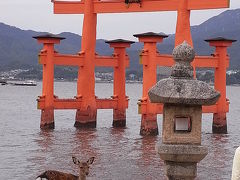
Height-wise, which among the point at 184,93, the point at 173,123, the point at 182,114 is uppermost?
the point at 184,93

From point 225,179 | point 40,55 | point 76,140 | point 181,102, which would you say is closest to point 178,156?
point 181,102

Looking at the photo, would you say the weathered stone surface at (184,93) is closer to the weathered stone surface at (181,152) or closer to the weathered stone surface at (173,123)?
the weathered stone surface at (173,123)

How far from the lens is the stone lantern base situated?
33.1 ft

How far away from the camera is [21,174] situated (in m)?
21.0

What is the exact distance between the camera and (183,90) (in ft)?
33.2

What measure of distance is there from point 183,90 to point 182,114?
410mm

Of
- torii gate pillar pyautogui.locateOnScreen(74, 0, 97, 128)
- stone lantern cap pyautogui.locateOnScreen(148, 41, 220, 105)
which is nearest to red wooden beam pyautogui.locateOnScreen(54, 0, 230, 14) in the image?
torii gate pillar pyautogui.locateOnScreen(74, 0, 97, 128)

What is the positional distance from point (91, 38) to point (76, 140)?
646cm

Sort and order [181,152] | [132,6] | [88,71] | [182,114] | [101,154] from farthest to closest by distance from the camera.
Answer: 1. [88,71]
2. [132,6]
3. [101,154]
4. [182,114]
5. [181,152]

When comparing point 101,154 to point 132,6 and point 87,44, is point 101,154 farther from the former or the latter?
point 87,44

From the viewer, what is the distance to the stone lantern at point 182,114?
33.1 feet

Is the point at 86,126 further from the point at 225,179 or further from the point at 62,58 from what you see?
the point at 225,179

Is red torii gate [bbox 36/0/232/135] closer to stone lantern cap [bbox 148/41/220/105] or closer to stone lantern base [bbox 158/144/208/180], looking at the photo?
stone lantern cap [bbox 148/41/220/105]

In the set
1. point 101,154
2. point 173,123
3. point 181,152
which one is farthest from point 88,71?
point 181,152
